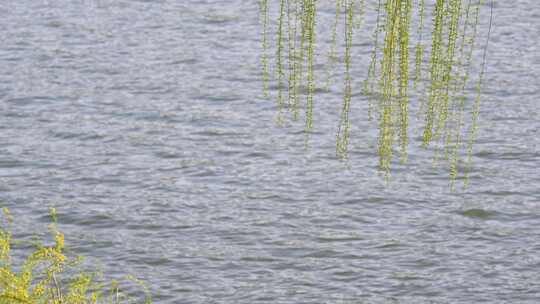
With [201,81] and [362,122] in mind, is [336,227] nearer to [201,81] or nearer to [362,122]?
[362,122]

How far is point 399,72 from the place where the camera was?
17.9 feet

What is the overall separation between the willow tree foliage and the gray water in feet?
0.78

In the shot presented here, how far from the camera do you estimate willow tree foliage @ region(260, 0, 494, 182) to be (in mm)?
4570

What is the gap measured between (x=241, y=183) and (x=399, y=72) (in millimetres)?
4258

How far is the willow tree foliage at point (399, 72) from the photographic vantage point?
4.57 metres

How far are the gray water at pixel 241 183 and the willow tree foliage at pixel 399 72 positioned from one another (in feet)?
0.78

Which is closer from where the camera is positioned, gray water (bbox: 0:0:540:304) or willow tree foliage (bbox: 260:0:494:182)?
willow tree foliage (bbox: 260:0:494:182)

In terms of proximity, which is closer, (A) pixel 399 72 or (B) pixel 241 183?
(A) pixel 399 72

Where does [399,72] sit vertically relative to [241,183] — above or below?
above

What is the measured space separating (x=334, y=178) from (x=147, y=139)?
193cm

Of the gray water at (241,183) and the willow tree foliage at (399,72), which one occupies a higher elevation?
the willow tree foliage at (399,72)

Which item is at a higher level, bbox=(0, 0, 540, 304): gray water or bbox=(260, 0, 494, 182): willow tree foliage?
bbox=(260, 0, 494, 182): willow tree foliage

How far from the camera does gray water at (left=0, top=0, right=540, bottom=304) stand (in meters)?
7.96

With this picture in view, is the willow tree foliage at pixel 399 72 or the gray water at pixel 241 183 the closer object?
the willow tree foliage at pixel 399 72
